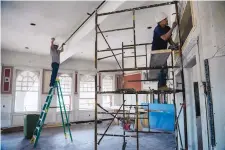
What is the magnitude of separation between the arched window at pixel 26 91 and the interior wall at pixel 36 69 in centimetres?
22

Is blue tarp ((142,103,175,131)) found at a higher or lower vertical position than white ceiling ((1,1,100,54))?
lower

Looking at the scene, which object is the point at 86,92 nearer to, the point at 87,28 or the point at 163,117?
the point at 163,117

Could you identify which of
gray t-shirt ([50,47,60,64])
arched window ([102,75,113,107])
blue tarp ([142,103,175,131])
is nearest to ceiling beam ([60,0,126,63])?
gray t-shirt ([50,47,60,64])

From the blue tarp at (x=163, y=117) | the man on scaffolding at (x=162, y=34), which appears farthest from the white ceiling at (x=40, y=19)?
the blue tarp at (x=163, y=117)

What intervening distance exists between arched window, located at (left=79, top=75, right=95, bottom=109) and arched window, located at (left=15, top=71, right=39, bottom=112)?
2.39m

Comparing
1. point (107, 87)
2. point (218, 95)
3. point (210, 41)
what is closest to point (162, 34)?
point (210, 41)

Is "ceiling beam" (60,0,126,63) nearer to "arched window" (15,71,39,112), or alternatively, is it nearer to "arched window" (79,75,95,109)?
"arched window" (15,71,39,112)

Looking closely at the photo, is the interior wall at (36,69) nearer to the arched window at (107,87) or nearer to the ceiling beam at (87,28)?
the arched window at (107,87)

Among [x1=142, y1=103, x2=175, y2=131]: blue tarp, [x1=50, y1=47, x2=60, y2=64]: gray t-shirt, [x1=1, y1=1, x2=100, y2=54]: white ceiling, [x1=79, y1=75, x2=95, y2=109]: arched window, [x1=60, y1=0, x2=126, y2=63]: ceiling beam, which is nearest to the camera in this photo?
[x1=60, y1=0, x2=126, y2=63]: ceiling beam

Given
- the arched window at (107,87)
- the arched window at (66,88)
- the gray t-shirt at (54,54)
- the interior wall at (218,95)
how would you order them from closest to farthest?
the interior wall at (218,95)
the gray t-shirt at (54,54)
the arched window at (66,88)
the arched window at (107,87)

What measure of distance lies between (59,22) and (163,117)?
487cm

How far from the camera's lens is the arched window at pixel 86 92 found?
9344 mm

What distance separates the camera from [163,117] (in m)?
6.12

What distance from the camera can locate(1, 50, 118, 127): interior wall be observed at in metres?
7.11
